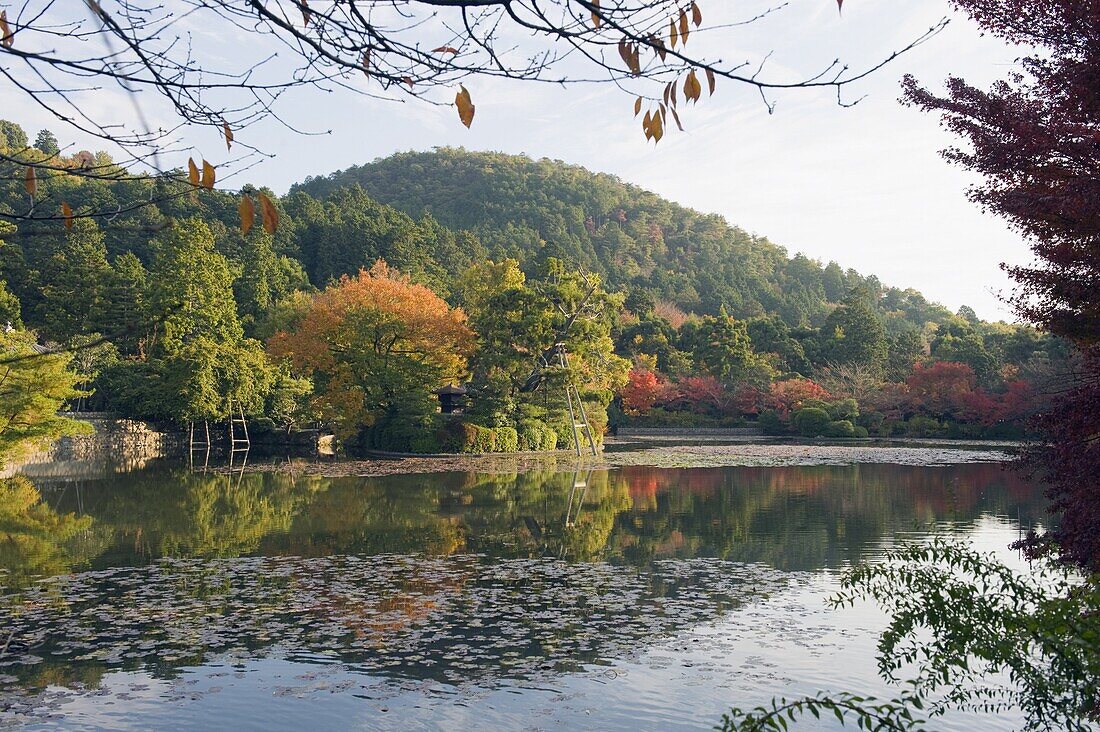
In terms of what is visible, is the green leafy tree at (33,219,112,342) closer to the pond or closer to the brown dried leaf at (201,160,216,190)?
the pond

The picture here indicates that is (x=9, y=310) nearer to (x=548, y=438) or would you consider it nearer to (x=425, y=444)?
(x=425, y=444)

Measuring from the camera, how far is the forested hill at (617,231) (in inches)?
3184

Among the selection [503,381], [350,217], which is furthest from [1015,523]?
[350,217]

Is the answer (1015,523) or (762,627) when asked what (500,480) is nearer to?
(1015,523)

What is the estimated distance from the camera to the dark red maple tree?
4941 mm

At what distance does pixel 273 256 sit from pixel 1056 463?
46330 mm

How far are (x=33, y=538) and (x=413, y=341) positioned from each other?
17050 millimetres

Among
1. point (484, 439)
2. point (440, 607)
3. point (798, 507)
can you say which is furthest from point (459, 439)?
point (440, 607)

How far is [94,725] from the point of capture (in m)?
5.29

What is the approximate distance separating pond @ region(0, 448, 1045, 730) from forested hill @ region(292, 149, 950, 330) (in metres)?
61.8

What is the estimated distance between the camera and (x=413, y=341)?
28641 mm

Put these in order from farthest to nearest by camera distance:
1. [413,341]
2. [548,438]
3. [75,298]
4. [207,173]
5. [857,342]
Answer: [857,342] → [75,298] → [548,438] → [413,341] → [207,173]

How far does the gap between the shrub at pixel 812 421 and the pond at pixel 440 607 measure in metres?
23.0

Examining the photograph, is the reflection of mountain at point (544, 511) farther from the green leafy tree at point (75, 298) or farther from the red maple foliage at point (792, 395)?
the red maple foliage at point (792, 395)
